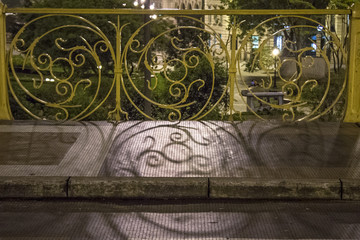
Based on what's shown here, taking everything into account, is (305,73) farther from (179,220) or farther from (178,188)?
(179,220)

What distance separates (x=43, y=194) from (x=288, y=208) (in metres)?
2.23

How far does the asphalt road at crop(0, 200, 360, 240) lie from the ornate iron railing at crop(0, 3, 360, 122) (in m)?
2.03

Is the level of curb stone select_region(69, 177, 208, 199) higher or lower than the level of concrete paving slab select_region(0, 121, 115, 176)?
lower

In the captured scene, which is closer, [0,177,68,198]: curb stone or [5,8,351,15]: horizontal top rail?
[0,177,68,198]: curb stone

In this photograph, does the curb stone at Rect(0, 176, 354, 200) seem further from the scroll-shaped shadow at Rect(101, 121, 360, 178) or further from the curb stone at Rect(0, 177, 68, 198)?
the scroll-shaped shadow at Rect(101, 121, 360, 178)

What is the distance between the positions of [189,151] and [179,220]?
171 cm

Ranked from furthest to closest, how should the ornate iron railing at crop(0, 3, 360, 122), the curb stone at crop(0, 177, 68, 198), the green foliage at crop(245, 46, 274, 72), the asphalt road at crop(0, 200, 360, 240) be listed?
the green foliage at crop(245, 46, 274, 72) → the ornate iron railing at crop(0, 3, 360, 122) → the curb stone at crop(0, 177, 68, 198) → the asphalt road at crop(0, 200, 360, 240)

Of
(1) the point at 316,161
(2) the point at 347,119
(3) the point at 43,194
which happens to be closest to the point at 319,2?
(2) the point at 347,119

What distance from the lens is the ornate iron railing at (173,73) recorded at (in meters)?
8.30

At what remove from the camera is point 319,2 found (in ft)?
73.2

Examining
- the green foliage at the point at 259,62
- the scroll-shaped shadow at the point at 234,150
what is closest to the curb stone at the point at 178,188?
the scroll-shaped shadow at the point at 234,150

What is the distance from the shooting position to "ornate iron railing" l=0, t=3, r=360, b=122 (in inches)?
327

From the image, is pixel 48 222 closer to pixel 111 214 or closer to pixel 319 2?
pixel 111 214

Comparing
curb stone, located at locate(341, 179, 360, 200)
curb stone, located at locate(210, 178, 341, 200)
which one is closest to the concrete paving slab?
curb stone, located at locate(210, 178, 341, 200)
